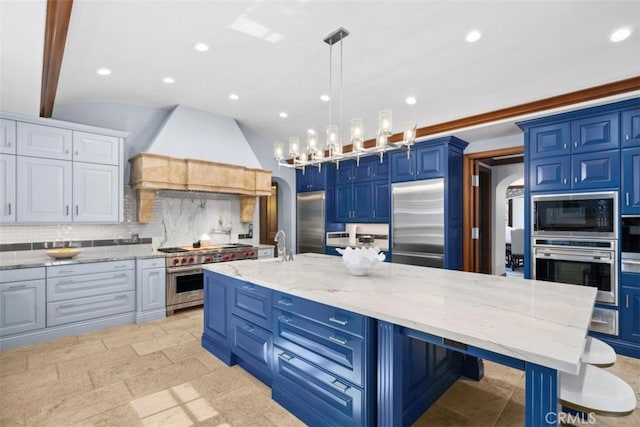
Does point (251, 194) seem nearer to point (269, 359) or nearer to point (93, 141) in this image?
point (93, 141)

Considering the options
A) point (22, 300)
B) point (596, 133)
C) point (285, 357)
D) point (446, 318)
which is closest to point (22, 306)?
point (22, 300)

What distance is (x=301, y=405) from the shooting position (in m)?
2.05

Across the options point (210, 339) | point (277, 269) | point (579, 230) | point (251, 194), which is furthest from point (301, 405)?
point (251, 194)

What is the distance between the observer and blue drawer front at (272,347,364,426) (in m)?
1.75

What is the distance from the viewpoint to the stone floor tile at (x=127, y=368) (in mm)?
2613

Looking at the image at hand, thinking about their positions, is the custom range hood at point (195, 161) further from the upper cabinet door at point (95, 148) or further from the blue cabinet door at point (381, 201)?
the blue cabinet door at point (381, 201)

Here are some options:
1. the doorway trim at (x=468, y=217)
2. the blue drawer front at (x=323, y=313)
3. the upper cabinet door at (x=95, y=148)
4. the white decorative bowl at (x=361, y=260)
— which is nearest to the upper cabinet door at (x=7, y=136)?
the upper cabinet door at (x=95, y=148)

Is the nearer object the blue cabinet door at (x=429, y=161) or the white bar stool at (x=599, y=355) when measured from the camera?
the white bar stool at (x=599, y=355)

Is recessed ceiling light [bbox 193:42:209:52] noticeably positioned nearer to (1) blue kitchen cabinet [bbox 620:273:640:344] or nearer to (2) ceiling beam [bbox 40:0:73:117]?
(2) ceiling beam [bbox 40:0:73:117]

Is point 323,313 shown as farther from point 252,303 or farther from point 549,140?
point 549,140

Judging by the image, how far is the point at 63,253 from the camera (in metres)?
3.60

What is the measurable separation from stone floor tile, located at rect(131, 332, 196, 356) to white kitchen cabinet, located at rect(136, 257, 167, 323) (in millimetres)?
668

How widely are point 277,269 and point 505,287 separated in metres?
1.75

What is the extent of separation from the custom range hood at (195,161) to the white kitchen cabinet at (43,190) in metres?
0.78
